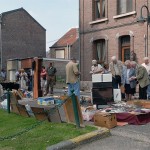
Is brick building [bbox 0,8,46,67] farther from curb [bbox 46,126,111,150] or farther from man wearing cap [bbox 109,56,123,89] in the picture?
curb [bbox 46,126,111,150]

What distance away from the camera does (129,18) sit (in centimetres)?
1873

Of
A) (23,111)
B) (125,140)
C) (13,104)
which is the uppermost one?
(13,104)

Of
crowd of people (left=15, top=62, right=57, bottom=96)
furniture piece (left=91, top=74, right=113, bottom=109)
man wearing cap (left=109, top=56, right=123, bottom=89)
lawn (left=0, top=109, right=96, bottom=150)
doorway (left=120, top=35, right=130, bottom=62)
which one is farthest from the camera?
doorway (left=120, top=35, right=130, bottom=62)

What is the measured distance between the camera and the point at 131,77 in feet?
41.2

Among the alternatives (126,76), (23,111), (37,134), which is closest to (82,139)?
(37,134)

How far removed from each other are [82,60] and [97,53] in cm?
124

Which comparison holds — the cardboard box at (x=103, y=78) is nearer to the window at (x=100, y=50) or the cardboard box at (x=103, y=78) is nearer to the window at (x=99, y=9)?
the window at (x=100, y=50)

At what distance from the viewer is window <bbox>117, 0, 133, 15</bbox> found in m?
18.9

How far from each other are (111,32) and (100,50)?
5.65 ft

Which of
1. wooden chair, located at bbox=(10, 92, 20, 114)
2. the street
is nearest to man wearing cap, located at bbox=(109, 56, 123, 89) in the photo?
wooden chair, located at bbox=(10, 92, 20, 114)

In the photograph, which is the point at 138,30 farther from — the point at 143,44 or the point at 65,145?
the point at 65,145

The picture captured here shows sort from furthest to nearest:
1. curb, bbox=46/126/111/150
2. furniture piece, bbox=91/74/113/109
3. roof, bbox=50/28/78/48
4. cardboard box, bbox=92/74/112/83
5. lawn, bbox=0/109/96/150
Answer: roof, bbox=50/28/78/48 < cardboard box, bbox=92/74/112/83 < furniture piece, bbox=91/74/113/109 < lawn, bbox=0/109/96/150 < curb, bbox=46/126/111/150

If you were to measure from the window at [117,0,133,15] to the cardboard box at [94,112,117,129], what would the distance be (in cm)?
1147

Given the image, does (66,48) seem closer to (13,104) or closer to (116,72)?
(116,72)
